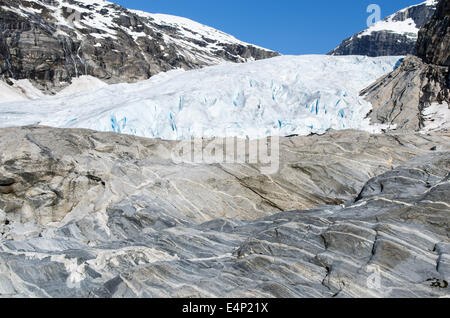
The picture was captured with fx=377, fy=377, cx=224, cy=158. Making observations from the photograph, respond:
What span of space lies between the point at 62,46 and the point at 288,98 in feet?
183

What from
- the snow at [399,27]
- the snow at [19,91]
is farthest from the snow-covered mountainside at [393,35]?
the snow at [19,91]

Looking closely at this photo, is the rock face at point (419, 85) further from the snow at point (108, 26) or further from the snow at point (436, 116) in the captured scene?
the snow at point (108, 26)

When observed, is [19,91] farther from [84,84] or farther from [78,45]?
[78,45]

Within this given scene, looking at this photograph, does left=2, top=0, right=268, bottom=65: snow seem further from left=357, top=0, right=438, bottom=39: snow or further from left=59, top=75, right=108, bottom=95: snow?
left=357, top=0, right=438, bottom=39: snow

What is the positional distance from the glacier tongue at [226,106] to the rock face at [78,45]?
39.5 metres

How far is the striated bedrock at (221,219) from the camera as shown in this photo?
8.63m

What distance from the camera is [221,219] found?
1334cm

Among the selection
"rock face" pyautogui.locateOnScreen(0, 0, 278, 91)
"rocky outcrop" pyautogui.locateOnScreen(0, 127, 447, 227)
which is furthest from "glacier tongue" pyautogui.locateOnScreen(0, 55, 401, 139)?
"rock face" pyautogui.locateOnScreen(0, 0, 278, 91)

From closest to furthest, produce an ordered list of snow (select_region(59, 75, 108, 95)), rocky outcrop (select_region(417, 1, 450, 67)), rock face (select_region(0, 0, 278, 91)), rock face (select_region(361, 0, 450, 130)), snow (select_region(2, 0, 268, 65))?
rock face (select_region(361, 0, 450, 130))
rocky outcrop (select_region(417, 1, 450, 67))
rock face (select_region(0, 0, 278, 91))
snow (select_region(59, 75, 108, 95))
snow (select_region(2, 0, 268, 65))

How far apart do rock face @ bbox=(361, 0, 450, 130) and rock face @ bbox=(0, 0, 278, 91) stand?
55.2 m

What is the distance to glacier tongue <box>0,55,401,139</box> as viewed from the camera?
84.6ft

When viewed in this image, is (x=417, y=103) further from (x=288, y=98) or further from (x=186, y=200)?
(x=186, y=200)

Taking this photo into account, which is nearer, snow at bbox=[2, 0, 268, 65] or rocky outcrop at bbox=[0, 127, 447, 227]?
rocky outcrop at bbox=[0, 127, 447, 227]

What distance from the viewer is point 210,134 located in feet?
83.5
